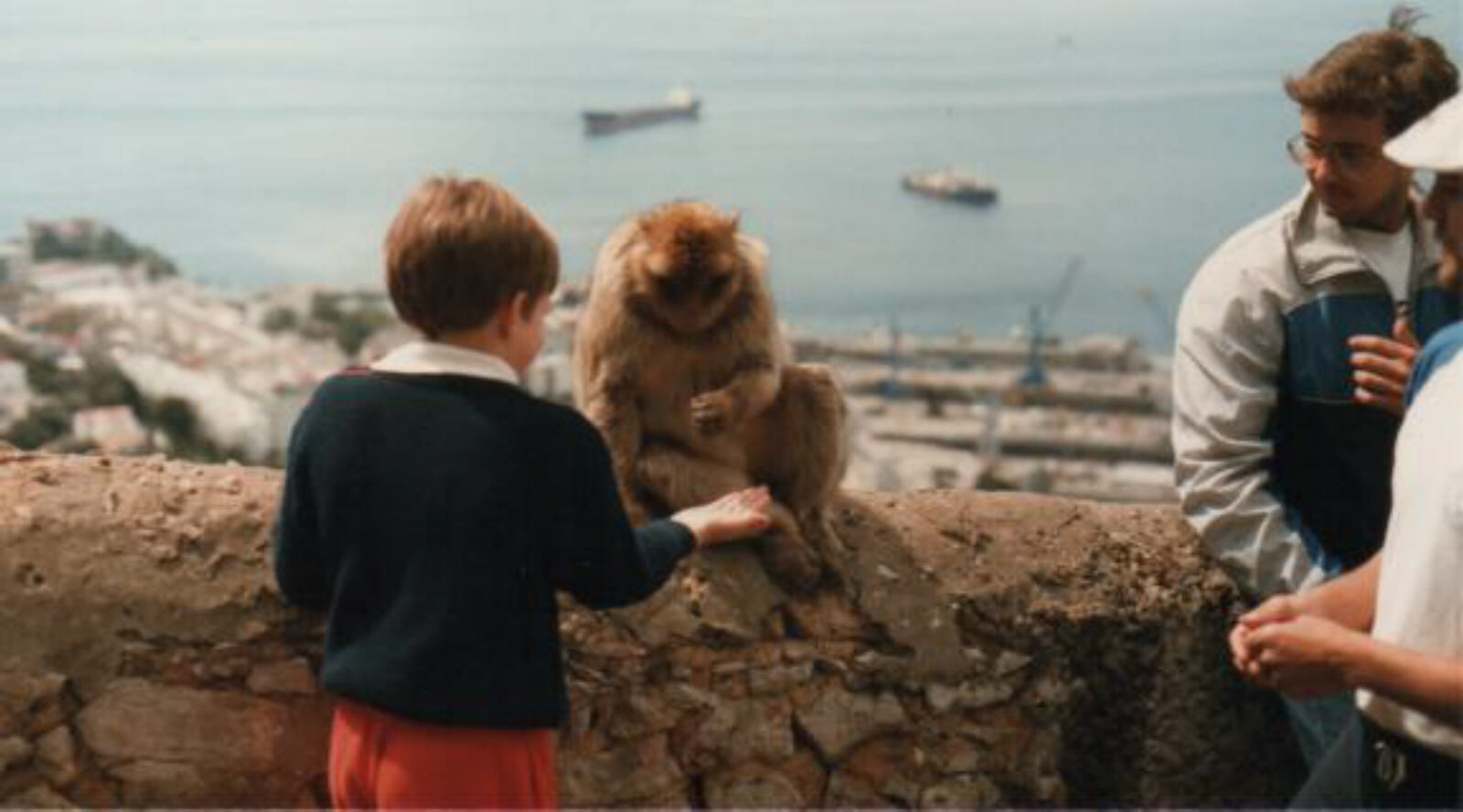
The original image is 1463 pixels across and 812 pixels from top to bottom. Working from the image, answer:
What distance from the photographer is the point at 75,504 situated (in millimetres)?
2883

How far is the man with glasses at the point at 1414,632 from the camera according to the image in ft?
6.13

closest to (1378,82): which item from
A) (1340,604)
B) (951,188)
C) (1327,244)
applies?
(1327,244)

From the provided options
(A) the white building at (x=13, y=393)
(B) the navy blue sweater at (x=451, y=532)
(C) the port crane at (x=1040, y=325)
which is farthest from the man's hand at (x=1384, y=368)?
(C) the port crane at (x=1040, y=325)

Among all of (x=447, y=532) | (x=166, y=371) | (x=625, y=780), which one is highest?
(x=447, y=532)

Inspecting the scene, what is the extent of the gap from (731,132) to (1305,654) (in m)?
72.2

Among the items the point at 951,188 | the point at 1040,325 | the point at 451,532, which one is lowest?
the point at 1040,325

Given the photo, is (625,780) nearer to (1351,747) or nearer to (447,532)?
(447,532)

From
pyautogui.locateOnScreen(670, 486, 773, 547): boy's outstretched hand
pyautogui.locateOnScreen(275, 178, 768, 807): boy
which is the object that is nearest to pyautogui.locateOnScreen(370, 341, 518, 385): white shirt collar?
pyautogui.locateOnScreen(275, 178, 768, 807): boy

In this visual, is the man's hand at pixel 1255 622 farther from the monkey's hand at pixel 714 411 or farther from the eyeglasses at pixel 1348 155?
the monkey's hand at pixel 714 411

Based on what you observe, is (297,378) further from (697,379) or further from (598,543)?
(598,543)

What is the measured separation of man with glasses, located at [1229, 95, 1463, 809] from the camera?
187cm

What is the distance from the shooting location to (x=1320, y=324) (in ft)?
9.32

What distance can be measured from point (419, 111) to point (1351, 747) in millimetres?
68538

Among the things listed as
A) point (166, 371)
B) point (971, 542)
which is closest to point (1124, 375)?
point (166, 371)
